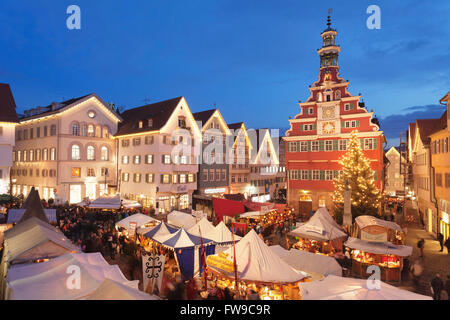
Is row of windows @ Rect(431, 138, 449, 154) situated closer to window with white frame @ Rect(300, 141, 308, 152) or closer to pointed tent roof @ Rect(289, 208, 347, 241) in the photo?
pointed tent roof @ Rect(289, 208, 347, 241)

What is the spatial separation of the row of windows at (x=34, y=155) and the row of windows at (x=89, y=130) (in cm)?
342

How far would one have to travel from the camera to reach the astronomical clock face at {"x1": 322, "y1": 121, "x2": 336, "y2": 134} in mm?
33906

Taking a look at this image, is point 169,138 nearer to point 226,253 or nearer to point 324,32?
point 324,32

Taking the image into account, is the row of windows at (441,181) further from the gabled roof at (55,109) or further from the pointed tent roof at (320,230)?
the gabled roof at (55,109)

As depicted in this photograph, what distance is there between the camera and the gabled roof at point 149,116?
36125 mm

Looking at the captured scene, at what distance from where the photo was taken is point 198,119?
43.1 meters

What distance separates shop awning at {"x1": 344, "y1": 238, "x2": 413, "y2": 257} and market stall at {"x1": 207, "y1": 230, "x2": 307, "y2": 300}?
17.1 ft

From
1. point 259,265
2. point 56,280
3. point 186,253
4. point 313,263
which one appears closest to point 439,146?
point 313,263

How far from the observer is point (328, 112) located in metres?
34.2

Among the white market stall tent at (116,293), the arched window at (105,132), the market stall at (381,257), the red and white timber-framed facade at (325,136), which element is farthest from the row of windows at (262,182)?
the white market stall tent at (116,293)

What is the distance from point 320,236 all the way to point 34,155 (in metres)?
38.4

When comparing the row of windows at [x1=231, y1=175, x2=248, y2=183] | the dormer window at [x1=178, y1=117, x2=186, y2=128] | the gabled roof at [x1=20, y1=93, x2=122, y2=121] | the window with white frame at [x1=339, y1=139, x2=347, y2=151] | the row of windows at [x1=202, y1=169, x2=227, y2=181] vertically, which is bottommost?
the row of windows at [x1=231, y1=175, x2=248, y2=183]

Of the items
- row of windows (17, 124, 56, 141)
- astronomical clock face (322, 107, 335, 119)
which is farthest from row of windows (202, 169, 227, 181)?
row of windows (17, 124, 56, 141)

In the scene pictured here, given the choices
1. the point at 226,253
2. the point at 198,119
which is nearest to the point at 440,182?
the point at 226,253
